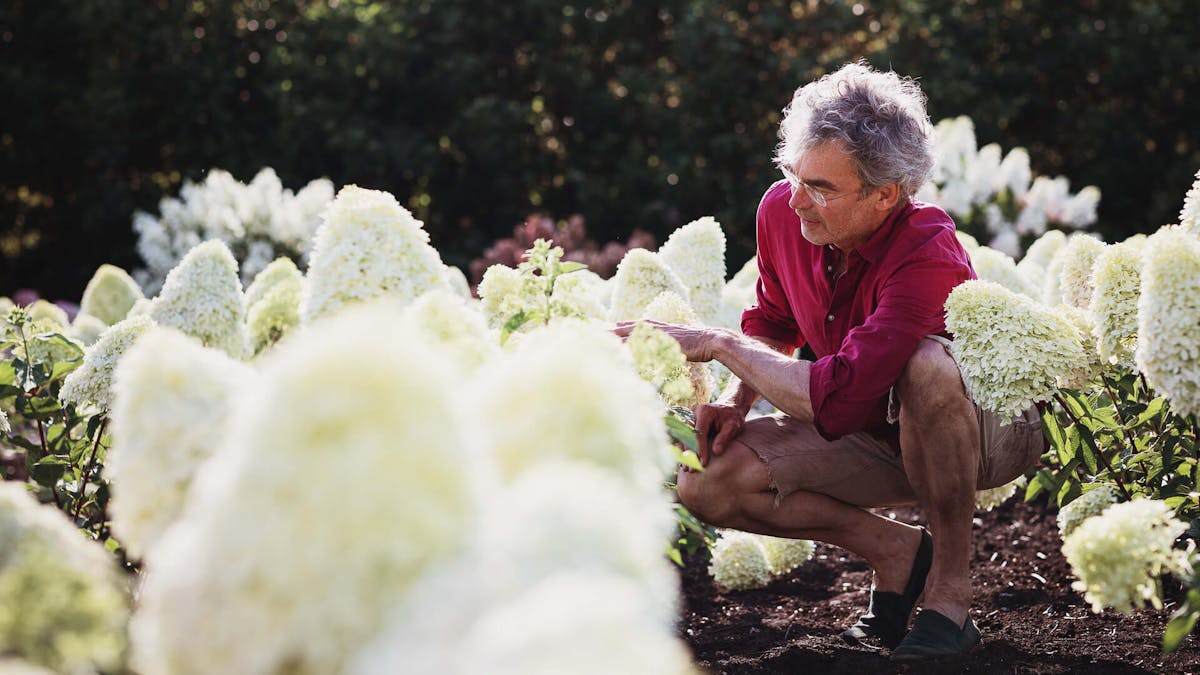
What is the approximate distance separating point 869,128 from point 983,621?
1.47 m

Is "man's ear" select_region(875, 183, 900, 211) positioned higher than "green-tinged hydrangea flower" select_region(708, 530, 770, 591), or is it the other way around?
"man's ear" select_region(875, 183, 900, 211)

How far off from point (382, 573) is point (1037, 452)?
2.66m

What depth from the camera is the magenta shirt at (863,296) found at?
3.09 m

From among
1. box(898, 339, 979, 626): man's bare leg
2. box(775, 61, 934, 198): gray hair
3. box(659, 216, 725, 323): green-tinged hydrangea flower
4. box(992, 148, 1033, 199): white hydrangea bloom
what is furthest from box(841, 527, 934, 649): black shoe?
box(992, 148, 1033, 199): white hydrangea bloom

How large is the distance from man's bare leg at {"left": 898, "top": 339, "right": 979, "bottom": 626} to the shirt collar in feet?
1.03

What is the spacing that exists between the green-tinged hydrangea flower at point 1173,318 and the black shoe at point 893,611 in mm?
1111

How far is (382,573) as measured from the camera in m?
1.29

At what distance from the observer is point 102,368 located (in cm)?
301

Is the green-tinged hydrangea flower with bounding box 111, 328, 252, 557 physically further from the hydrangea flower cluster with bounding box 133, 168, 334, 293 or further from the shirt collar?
the hydrangea flower cluster with bounding box 133, 168, 334, 293

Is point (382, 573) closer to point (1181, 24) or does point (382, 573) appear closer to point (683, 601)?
point (683, 601)

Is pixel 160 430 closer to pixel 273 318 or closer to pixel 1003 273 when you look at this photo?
pixel 273 318

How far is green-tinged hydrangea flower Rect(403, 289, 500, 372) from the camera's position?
1871 mm

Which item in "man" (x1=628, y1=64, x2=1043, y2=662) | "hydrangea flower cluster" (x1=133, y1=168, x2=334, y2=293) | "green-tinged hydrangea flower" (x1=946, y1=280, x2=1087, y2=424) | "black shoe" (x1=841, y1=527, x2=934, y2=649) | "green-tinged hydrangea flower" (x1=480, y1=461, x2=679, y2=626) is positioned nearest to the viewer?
"green-tinged hydrangea flower" (x1=480, y1=461, x2=679, y2=626)

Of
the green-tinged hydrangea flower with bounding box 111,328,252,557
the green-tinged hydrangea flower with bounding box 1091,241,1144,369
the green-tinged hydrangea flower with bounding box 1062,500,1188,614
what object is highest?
the green-tinged hydrangea flower with bounding box 1091,241,1144,369
